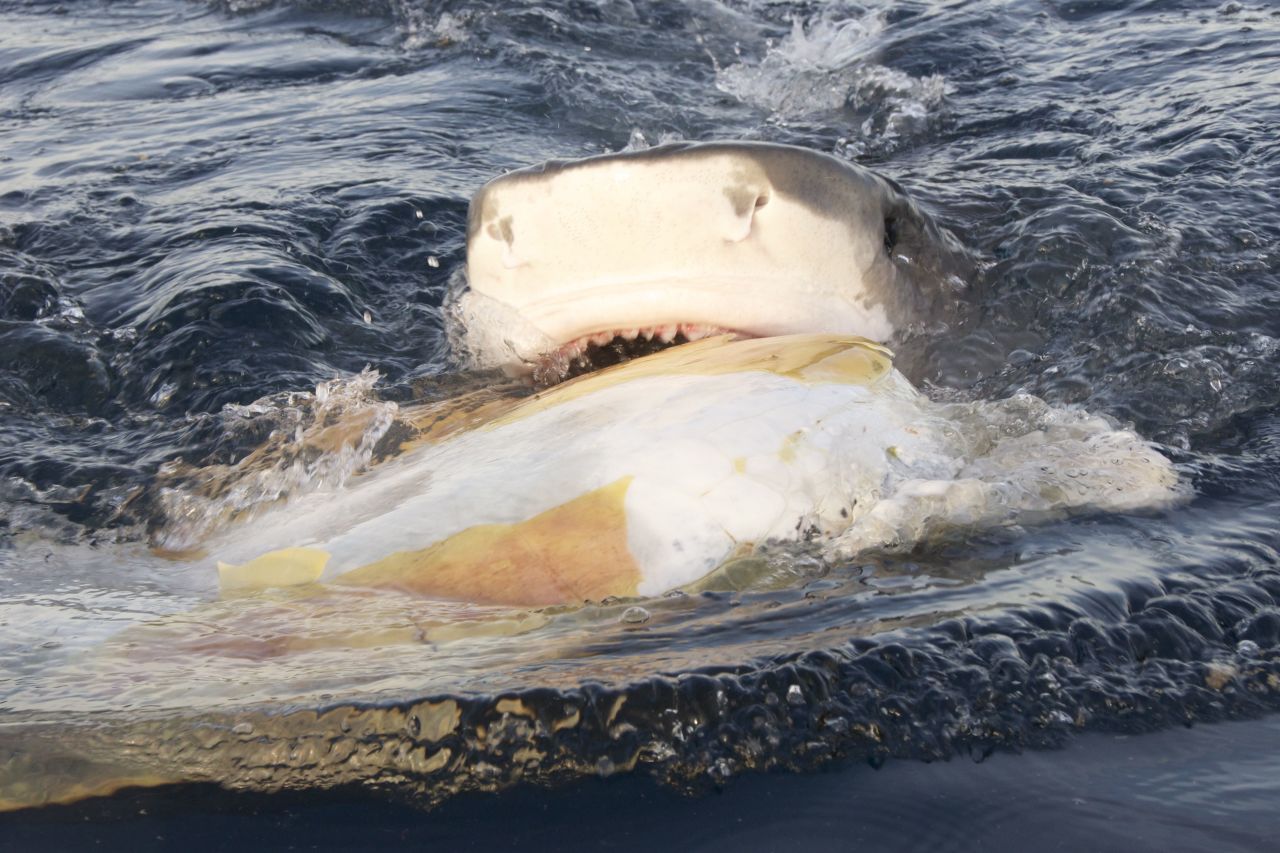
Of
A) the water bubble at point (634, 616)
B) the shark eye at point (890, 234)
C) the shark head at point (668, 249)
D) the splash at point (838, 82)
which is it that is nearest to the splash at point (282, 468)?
the shark head at point (668, 249)

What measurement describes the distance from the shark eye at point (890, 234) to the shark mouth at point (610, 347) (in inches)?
17.9

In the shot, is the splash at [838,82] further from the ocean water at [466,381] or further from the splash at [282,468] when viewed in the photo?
the splash at [282,468]

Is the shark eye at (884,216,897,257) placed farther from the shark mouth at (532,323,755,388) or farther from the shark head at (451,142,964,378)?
the shark mouth at (532,323,755,388)

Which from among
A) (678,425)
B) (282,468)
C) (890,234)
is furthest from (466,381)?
(678,425)

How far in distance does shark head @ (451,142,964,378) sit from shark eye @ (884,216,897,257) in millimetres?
72

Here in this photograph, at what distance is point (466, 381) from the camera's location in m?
3.07

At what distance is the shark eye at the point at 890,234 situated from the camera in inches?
110

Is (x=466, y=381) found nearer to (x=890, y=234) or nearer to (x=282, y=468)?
(x=282, y=468)

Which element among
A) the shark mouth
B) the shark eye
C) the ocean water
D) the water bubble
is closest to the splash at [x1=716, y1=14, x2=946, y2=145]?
the ocean water

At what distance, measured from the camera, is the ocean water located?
4.81 ft

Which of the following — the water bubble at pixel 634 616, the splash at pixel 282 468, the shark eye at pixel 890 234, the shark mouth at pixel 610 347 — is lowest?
the splash at pixel 282 468

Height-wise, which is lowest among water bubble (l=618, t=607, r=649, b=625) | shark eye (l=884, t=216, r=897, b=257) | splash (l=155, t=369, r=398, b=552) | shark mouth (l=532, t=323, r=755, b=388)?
splash (l=155, t=369, r=398, b=552)

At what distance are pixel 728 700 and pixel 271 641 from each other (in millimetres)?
616

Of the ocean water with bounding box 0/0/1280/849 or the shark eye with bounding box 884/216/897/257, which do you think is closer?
the ocean water with bounding box 0/0/1280/849
